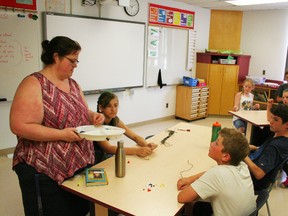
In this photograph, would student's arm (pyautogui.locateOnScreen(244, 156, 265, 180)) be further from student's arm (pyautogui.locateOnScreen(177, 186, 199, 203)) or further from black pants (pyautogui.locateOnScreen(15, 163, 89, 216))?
black pants (pyautogui.locateOnScreen(15, 163, 89, 216))

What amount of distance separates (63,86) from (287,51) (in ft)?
19.0

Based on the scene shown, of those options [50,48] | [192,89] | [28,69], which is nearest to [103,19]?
[28,69]

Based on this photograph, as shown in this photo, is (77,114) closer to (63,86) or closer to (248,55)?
(63,86)

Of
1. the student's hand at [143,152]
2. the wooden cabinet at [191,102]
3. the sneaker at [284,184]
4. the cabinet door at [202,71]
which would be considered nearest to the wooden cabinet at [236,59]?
the cabinet door at [202,71]

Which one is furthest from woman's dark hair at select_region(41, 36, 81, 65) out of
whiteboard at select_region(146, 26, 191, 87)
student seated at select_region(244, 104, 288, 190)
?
whiteboard at select_region(146, 26, 191, 87)

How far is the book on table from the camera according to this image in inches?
62.9

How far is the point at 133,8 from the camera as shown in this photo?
4.73 metres

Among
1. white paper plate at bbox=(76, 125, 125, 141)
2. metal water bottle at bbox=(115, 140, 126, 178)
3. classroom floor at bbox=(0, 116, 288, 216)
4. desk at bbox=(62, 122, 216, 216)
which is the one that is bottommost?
classroom floor at bbox=(0, 116, 288, 216)

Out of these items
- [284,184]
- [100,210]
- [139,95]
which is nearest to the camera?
[100,210]

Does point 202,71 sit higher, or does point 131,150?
point 202,71

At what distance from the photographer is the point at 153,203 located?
1436 mm

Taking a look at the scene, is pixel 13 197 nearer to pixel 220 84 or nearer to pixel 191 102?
pixel 191 102

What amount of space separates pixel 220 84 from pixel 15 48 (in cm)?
439

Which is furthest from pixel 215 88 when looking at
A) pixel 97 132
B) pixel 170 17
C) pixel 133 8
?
pixel 97 132
